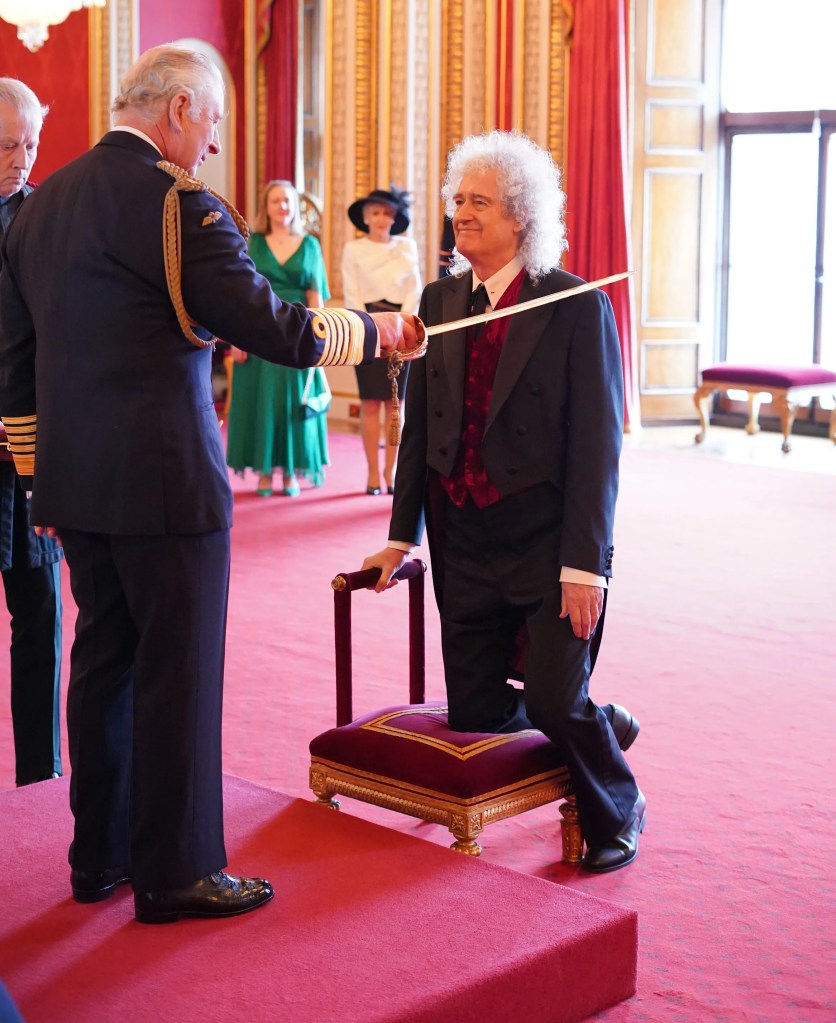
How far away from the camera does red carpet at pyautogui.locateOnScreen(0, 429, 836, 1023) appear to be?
2688 mm

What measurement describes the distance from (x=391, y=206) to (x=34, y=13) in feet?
7.37

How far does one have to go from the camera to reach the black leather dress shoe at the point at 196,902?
243 centimetres

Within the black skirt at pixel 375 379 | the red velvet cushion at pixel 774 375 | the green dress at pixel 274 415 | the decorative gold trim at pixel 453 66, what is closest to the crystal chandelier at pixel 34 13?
the green dress at pixel 274 415

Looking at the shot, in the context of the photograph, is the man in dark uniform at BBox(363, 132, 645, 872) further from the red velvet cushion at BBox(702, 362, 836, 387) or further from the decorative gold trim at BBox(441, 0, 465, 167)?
the decorative gold trim at BBox(441, 0, 465, 167)

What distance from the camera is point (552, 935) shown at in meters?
2.41

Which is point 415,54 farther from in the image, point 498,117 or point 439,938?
point 439,938

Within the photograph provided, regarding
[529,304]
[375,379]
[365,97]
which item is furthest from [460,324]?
[365,97]

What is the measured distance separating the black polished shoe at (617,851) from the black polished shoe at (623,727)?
13 cm

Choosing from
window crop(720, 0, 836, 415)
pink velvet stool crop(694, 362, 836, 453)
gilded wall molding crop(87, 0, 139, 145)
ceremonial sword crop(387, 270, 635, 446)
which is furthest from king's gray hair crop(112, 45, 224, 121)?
gilded wall molding crop(87, 0, 139, 145)

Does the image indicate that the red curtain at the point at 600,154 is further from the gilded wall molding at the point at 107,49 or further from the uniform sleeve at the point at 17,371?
the uniform sleeve at the point at 17,371

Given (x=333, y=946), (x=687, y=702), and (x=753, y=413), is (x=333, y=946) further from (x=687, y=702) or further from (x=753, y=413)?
(x=753, y=413)

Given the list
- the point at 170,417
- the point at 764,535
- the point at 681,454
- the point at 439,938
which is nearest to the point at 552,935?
the point at 439,938

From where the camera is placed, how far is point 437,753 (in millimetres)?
2889

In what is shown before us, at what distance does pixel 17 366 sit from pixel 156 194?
18.8 inches
